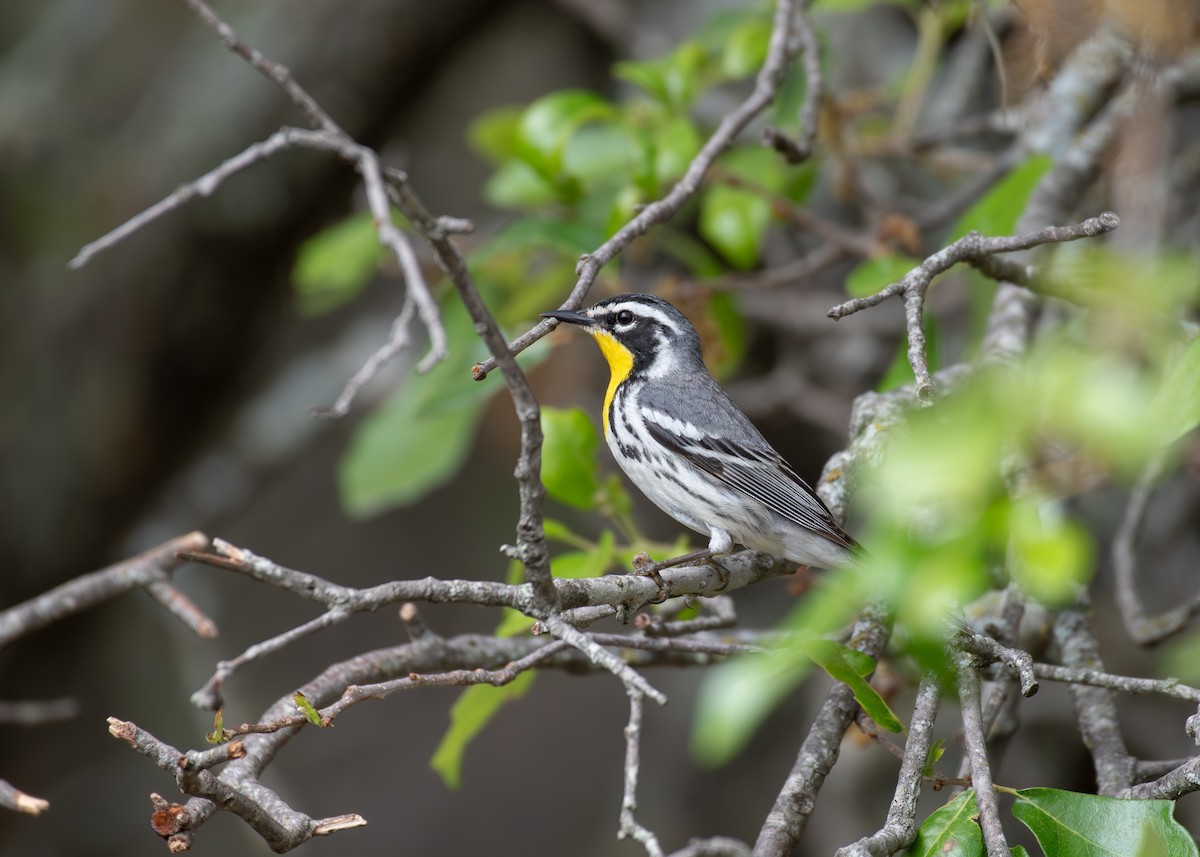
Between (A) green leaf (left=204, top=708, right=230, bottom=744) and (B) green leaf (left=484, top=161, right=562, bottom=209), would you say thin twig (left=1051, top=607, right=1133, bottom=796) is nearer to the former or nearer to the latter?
(A) green leaf (left=204, top=708, right=230, bottom=744)

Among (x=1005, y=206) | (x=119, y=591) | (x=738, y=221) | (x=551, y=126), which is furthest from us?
(x=738, y=221)

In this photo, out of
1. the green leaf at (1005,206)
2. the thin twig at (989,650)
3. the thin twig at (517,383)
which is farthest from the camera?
the green leaf at (1005,206)

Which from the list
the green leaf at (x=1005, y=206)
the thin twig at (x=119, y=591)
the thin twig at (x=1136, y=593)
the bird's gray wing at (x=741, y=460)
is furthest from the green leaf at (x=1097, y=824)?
the thin twig at (x=119, y=591)

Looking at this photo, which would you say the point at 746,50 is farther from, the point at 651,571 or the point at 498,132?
the point at 651,571

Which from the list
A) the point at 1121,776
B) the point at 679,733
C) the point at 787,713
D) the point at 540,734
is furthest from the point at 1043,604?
the point at 540,734

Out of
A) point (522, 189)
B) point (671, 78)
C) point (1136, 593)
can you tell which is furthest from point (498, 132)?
point (1136, 593)

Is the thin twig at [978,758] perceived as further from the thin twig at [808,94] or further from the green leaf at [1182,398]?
the thin twig at [808,94]

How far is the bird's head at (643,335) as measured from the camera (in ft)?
10.3

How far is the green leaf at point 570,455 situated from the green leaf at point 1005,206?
944 millimetres

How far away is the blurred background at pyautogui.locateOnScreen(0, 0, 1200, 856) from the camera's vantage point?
13.5 ft

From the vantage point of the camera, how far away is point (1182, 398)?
1281 millimetres

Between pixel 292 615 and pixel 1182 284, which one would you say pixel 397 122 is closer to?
pixel 292 615

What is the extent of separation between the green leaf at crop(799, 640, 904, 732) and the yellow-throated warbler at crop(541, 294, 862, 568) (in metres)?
0.72

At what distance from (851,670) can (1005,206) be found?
128 cm
